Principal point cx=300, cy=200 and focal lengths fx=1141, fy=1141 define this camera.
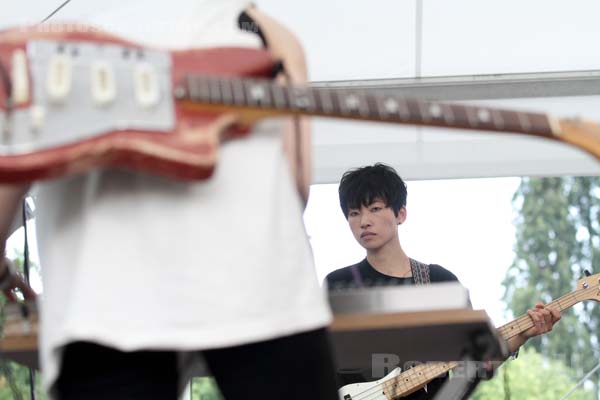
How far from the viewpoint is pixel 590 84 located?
14.4 feet

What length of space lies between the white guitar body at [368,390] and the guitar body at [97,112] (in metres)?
2.14

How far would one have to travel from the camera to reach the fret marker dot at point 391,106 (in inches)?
51.6

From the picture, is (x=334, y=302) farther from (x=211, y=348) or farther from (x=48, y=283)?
(x=48, y=283)

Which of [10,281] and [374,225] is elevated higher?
[374,225]

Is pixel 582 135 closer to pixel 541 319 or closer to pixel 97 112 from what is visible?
pixel 97 112

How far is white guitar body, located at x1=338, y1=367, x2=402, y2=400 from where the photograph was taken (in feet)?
10.7

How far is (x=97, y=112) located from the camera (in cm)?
117

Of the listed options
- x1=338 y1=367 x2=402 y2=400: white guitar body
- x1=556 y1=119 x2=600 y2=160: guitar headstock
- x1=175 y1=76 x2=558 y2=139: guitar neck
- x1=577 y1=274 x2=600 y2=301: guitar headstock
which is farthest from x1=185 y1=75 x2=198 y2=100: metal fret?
x1=577 y1=274 x2=600 y2=301: guitar headstock

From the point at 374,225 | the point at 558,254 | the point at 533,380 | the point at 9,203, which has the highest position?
the point at 558,254

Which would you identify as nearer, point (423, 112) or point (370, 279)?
point (423, 112)

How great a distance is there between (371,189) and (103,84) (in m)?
2.58

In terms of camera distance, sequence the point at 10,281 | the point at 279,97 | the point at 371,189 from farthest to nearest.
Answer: the point at 371,189 < the point at 10,281 < the point at 279,97

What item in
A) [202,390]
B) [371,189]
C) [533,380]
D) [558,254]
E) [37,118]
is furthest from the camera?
[558,254]

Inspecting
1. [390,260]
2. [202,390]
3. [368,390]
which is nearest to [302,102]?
[368,390]
